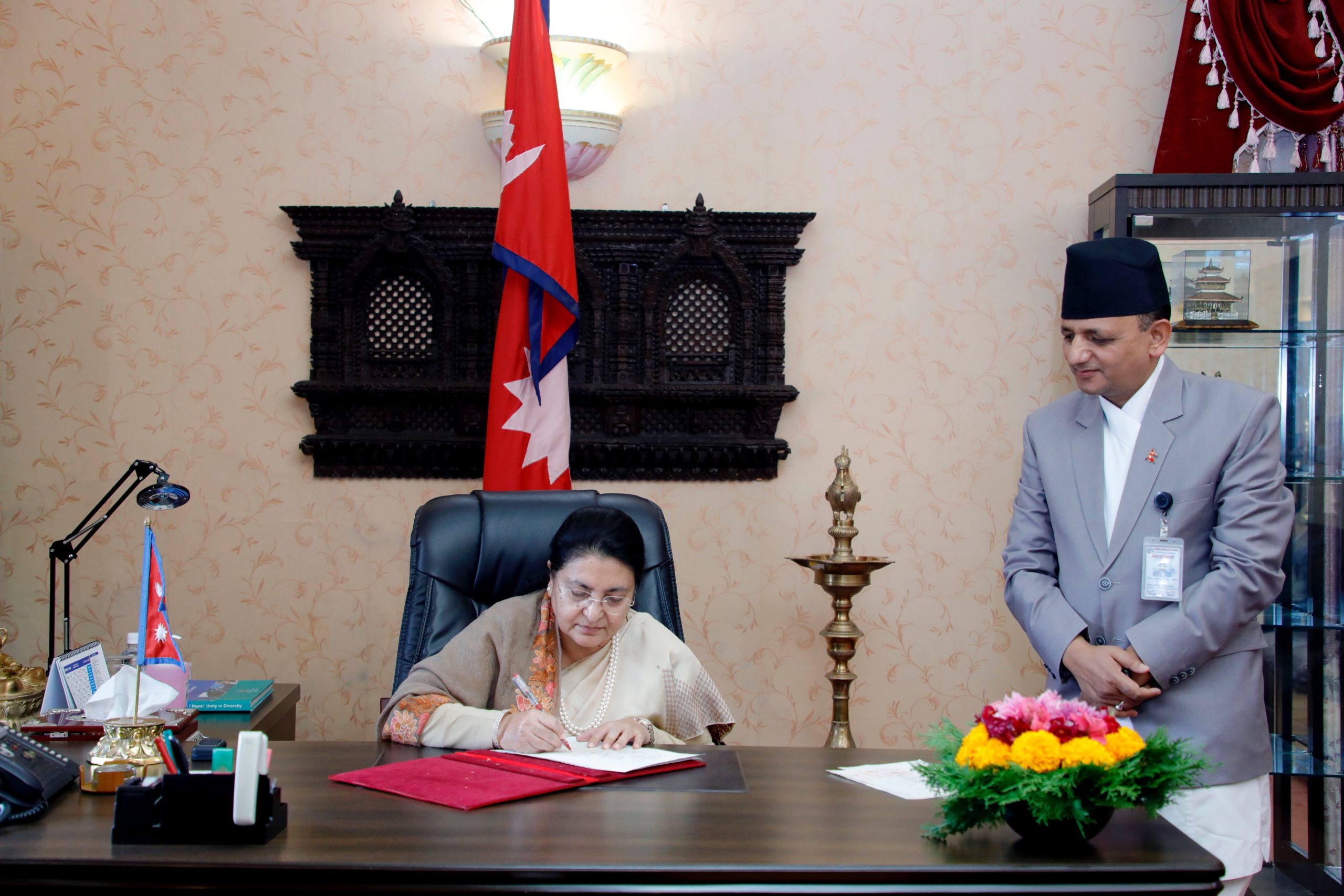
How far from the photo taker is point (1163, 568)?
1.82 metres

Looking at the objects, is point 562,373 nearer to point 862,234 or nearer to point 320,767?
point 862,234

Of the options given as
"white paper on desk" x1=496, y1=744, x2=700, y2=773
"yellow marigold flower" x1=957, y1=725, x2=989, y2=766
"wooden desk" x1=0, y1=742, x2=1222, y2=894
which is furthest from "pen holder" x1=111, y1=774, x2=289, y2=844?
"yellow marigold flower" x1=957, y1=725, x2=989, y2=766

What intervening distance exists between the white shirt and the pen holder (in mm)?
1417

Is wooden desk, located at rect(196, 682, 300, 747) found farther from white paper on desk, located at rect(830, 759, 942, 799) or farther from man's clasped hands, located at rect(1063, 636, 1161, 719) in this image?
man's clasped hands, located at rect(1063, 636, 1161, 719)

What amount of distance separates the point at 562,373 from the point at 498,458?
0.87ft

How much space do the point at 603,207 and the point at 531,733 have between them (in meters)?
1.68

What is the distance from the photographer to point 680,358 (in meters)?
2.98

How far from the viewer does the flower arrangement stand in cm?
123

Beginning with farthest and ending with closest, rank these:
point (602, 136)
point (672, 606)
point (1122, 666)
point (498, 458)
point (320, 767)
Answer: point (602, 136)
point (498, 458)
point (672, 606)
point (1122, 666)
point (320, 767)

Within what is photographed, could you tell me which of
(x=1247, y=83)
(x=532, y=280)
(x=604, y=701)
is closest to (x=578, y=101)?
(x=532, y=280)

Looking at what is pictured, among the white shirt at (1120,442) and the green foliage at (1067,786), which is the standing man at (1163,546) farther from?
the green foliage at (1067,786)

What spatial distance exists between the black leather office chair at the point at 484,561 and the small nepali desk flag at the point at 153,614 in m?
0.48

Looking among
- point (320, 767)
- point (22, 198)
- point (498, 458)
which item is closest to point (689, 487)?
point (498, 458)

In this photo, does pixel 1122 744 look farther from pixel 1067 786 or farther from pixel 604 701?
pixel 604 701
